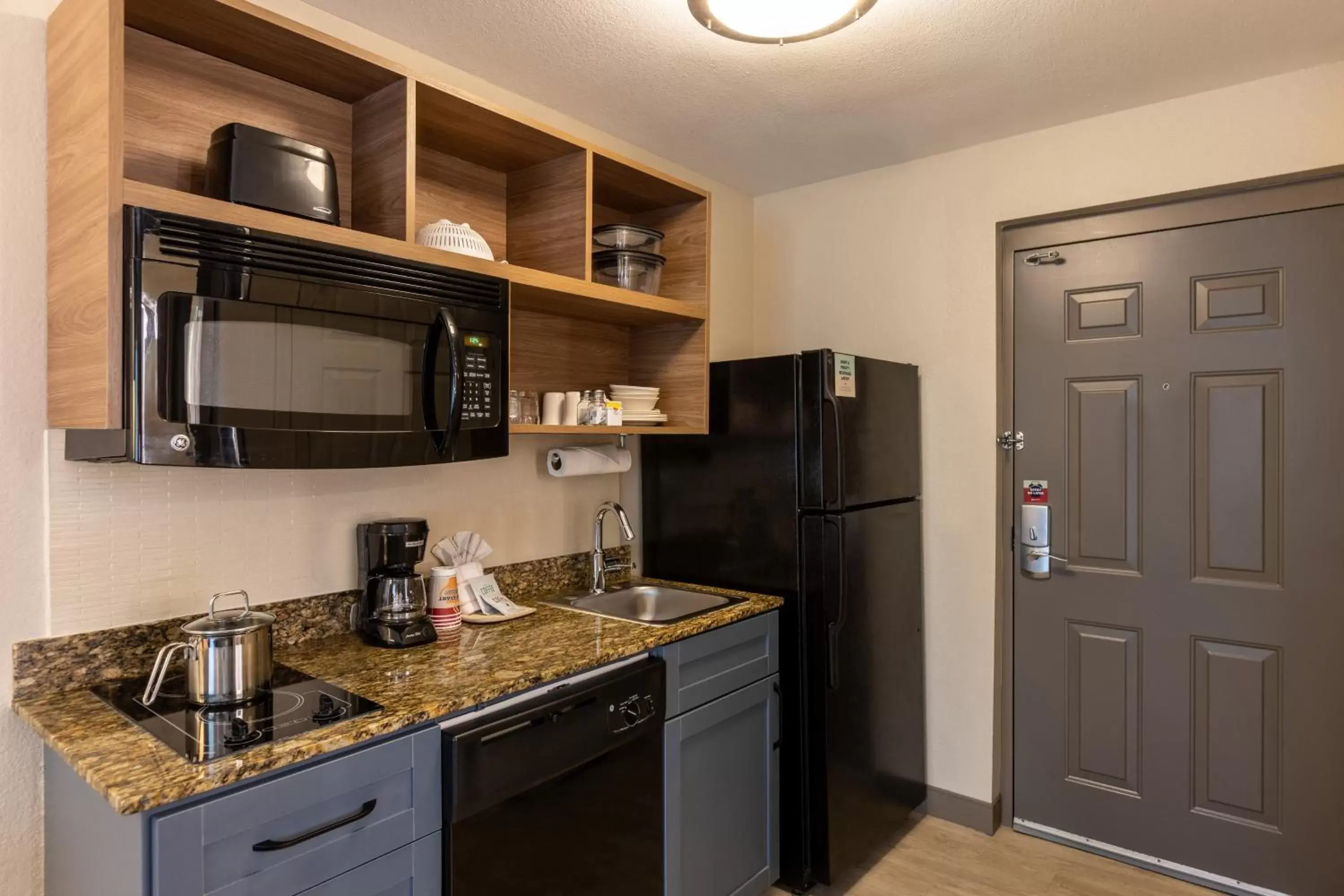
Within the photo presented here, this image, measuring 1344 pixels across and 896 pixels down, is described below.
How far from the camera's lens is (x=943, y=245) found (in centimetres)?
285

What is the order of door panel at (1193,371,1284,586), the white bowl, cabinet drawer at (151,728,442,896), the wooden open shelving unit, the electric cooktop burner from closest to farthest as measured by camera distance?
cabinet drawer at (151,728,442,896) < the electric cooktop burner < the wooden open shelving unit < door panel at (1193,371,1284,586) < the white bowl

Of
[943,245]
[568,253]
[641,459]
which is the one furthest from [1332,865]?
[568,253]

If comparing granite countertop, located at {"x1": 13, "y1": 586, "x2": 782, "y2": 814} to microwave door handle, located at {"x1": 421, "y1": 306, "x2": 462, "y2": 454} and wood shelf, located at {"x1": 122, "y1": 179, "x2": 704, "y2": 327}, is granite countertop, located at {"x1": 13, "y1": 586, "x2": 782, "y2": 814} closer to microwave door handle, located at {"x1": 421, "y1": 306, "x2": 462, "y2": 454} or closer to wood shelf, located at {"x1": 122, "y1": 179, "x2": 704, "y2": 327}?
microwave door handle, located at {"x1": 421, "y1": 306, "x2": 462, "y2": 454}

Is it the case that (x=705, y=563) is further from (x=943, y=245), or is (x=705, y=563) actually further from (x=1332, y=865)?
(x=1332, y=865)

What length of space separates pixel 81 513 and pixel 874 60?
2.12 metres

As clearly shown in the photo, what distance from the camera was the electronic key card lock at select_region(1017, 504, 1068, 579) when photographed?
8.91ft

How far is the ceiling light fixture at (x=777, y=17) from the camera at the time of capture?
1.67m

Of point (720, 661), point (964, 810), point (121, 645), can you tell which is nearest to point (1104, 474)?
point (964, 810)

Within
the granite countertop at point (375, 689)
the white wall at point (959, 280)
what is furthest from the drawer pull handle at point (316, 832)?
the white wall at point (959, 280)

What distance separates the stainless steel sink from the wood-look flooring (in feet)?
2.95

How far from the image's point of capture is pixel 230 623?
1.48m

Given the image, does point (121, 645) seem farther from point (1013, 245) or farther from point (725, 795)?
point (1013, 245)

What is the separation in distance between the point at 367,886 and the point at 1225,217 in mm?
2794

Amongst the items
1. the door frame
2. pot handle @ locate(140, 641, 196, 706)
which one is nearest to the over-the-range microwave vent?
pot handle @ locate(140, 641, 196, 706)
